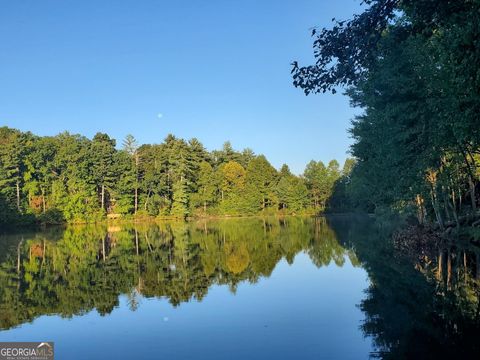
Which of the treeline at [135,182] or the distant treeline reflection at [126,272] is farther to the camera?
the treeline at [135,182]

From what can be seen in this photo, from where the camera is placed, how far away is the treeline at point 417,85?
7.79 metres

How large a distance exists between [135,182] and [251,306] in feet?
251

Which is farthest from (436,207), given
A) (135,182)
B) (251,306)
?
(135,182)

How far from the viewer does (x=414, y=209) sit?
37.0 m

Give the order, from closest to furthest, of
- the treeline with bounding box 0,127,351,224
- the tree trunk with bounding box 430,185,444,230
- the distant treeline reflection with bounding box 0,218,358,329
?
the distant treeline reflection with bounding box 0,218,358,329 → the tree trunk with bounding box 430,185,444,230 → the treeline with bounding box 0,127,351,224

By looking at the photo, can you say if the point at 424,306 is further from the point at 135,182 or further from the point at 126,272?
the point at 135,182

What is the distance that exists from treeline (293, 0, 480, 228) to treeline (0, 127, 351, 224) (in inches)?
2199

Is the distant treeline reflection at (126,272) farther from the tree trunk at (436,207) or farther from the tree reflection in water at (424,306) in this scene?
the tree trunk at (436,207)

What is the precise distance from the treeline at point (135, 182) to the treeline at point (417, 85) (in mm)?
55846

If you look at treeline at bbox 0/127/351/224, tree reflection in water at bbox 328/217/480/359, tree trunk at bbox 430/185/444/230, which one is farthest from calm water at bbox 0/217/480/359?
treeline at bbox 0/127/351/224

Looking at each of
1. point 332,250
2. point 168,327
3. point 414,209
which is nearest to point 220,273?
point 168,327

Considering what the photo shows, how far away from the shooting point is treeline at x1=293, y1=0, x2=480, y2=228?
7.79 metres

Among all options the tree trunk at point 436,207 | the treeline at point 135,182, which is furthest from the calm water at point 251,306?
the treeline at point 135,182

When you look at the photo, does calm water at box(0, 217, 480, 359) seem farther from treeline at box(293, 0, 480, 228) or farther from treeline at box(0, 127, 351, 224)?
treeline at box(0, 127, 351, 224)
